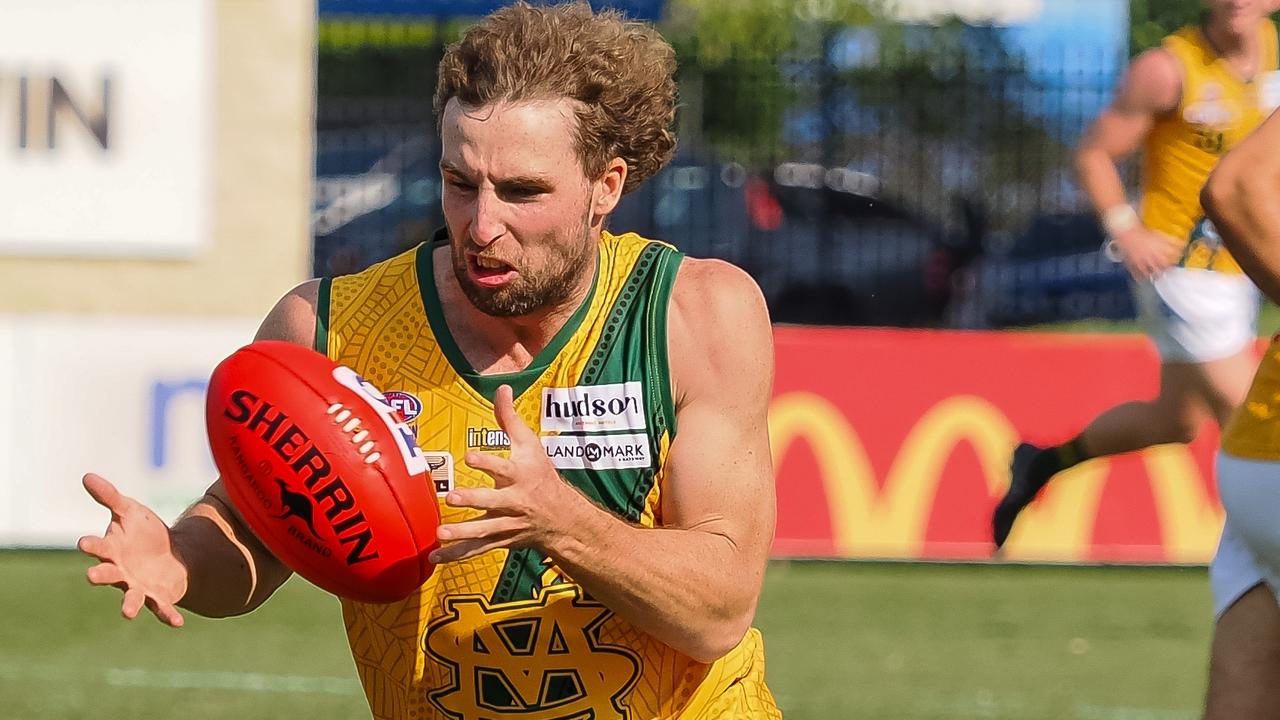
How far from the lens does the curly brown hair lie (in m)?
3.44

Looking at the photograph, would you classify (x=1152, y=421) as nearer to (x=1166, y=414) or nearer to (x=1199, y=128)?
(x=1166, y=414)

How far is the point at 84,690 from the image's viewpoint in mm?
Answer: 6820

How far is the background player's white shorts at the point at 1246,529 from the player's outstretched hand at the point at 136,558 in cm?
191

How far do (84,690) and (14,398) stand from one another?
3059 millimetres

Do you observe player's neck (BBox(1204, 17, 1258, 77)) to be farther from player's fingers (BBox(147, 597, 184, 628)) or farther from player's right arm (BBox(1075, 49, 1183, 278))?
player's fingers (BBox(147, 597, 184, 628))

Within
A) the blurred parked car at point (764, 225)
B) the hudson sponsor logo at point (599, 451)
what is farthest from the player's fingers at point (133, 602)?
the blurred parked car at point (764, 225)

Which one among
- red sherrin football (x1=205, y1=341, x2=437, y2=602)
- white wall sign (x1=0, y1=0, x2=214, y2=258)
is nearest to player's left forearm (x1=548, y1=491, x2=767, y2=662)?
red sherrin football (x1=205, y1=341, x2=437, y2=602)

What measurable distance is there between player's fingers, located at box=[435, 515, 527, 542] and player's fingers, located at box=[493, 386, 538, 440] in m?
0.11

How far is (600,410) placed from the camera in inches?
142

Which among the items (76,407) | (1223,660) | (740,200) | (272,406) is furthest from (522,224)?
(740,200)

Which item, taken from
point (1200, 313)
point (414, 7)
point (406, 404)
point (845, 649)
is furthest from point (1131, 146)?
point (414, 7)

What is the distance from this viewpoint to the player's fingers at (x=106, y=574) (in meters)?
3.27

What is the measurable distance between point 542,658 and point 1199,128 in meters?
4.27

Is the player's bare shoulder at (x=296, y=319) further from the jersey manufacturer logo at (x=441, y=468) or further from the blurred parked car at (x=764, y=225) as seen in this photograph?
the blurred parked car at (x=764, y=225)
